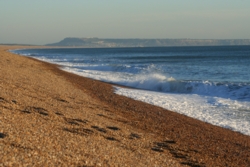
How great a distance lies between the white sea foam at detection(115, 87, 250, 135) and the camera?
1246 cm

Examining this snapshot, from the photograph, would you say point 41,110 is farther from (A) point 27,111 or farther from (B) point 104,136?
(B) point 104,136

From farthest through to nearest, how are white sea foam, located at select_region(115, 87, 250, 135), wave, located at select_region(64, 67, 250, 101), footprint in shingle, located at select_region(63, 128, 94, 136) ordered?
wave, located at select_region(64, 67, 250, 101) → white sea foam, located at select_region(115, 87, 250, 135) → footprint in shingle, located at select_region(63, 128, 94, 136)

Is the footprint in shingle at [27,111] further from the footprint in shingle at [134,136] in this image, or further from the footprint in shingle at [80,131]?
the footprint in shingle at [134,136]

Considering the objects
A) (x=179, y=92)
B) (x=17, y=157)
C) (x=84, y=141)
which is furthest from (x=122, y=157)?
(x=179, y=92)

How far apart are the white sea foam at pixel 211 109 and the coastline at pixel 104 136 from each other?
741 mm

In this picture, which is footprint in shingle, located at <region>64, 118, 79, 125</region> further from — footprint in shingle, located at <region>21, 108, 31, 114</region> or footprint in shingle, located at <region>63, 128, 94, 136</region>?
footprint in shingle, located at <region>21, 108, 31, 114</region>

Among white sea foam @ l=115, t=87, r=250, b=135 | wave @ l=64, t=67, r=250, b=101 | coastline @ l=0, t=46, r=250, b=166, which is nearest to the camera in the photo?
coastline @ l=0, t=46, r=250, b=166

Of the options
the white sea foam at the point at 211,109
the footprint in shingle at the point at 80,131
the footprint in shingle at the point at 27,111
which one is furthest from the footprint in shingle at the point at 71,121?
the white sea foam at the point at 211,109

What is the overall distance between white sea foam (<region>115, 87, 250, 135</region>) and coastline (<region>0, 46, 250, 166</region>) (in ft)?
2.43

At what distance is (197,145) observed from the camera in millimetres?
9484

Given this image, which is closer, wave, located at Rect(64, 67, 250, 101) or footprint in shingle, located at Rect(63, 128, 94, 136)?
footprint in shingle, located at Rect(63, 128, 94, 136)

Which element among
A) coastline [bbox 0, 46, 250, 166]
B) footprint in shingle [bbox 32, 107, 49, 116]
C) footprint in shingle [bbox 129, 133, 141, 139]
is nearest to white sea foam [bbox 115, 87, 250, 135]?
coastline [bbox 0, 46, 250, 166]

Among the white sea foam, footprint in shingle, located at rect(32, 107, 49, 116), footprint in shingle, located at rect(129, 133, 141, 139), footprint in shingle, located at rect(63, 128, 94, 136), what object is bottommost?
the white sea foam

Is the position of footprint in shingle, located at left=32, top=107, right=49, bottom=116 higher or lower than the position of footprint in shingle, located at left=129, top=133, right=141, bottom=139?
higher
